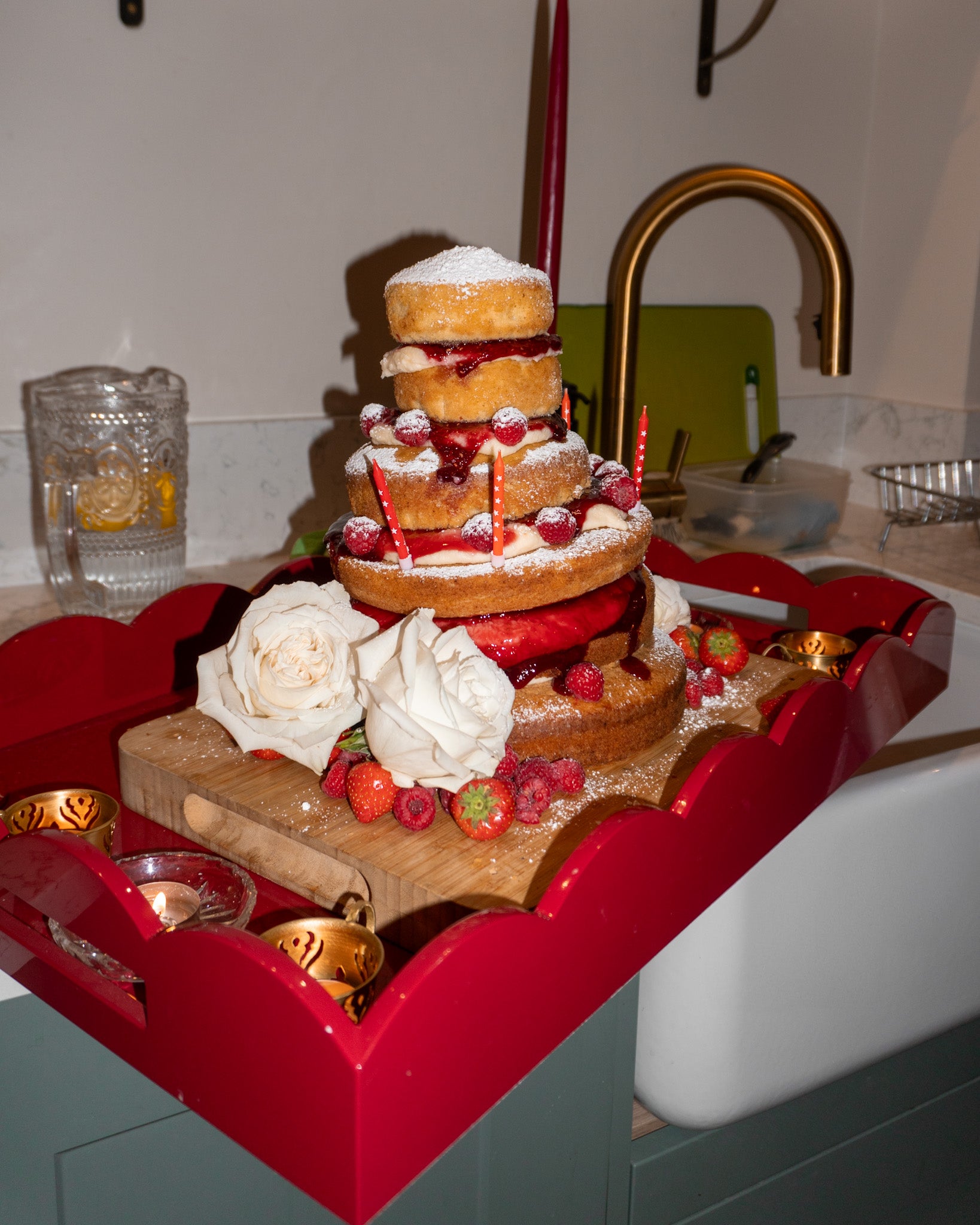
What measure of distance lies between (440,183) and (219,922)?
131 cm

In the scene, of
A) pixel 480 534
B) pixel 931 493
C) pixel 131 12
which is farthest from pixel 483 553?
pixel 931 493

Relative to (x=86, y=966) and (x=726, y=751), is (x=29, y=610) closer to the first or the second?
(x=86, y=966)

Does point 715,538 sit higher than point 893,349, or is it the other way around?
point 893,349

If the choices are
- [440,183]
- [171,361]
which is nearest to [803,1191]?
[171,361]

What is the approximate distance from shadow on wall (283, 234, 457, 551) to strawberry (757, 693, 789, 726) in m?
0.93

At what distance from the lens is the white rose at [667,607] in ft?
3.07

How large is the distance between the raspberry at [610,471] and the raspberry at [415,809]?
294mm

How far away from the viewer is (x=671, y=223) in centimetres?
120

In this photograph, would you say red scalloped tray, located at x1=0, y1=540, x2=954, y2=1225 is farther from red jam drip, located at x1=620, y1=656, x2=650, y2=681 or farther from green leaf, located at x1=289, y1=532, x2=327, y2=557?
green leaf, located at x1=289, y1=532, x2=327, y2=557

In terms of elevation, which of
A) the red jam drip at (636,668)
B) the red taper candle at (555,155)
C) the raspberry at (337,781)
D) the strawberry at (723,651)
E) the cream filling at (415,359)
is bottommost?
the raspberry at (337,781)

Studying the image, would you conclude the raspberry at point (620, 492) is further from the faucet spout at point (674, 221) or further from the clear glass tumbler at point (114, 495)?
the clear glass tumbler at point (114, 495)

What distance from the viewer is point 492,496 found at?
2.35 ft

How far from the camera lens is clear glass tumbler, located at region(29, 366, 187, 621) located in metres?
1.25

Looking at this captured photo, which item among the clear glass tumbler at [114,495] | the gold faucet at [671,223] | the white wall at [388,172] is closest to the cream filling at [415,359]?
the gold faucet at [671,223]
